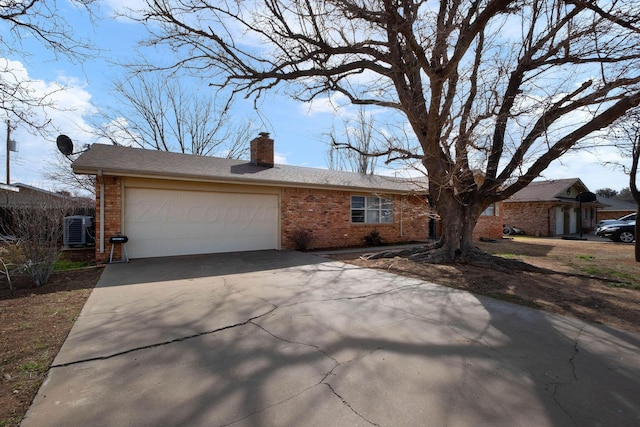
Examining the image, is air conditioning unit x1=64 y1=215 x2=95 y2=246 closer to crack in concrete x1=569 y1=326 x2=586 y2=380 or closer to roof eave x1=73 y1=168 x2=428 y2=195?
roof eave x1=73 y1=168 x2=428 y2=195

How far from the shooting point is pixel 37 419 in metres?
2.22

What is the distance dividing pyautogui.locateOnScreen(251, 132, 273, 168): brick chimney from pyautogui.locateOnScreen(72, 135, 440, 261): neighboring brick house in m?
0.04

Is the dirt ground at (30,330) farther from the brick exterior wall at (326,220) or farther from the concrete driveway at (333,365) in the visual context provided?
the brick exterior wall at (326,220)

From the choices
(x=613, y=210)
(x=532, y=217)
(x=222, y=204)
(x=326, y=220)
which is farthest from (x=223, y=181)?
(x=613, y=210)

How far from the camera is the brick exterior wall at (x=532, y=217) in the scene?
2252 centimetres

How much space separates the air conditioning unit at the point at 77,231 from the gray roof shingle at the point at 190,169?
227 cm

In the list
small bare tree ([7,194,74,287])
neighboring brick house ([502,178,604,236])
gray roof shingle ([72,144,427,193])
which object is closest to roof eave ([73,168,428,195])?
gray roof shingle ([72,144,427,193])

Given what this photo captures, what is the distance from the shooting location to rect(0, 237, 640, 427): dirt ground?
290 centimetres

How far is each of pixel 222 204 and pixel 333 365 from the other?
27.4ft

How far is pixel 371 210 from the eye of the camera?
14.2 metres

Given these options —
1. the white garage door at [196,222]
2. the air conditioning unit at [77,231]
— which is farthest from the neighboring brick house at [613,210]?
the air conditioning unit at [77,231]

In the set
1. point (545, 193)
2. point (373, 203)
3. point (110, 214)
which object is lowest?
point (110, 214)

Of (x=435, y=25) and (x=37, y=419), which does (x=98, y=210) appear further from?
(x=435, y=25)

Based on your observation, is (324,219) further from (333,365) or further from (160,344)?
(333,365)
